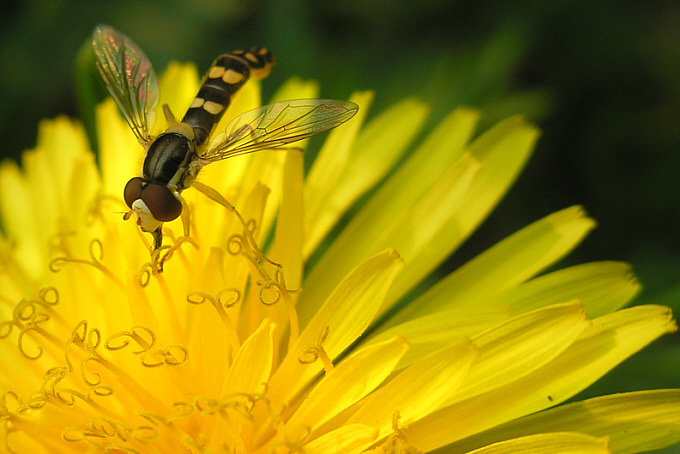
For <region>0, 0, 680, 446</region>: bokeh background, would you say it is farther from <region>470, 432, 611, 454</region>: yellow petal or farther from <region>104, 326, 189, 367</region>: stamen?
<region>104, 326, 189, 367</region>: stamen

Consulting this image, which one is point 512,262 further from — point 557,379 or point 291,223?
point 291,223

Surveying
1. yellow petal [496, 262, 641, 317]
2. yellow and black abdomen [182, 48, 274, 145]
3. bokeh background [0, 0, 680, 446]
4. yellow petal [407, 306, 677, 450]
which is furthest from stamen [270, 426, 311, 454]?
bokeh background [0, 0, 680, 446]

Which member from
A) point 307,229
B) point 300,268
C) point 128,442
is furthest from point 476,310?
point 128,442

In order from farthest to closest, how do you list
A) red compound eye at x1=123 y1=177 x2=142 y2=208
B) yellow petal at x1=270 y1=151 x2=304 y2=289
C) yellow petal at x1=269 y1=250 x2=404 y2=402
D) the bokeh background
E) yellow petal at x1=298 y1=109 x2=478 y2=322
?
the bokeh background < yellow petal at x1=298 y1=109 x2=478 y2=322 < yellow petal at x1=270 y1=151 x2=304 y2=289 < red compound eye at x1=123 y1=177 x2=142 y2=208 < yellow petal at x1=269 y1=250 x2=404 y2=402

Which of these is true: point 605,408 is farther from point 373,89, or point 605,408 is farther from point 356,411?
point 373,89

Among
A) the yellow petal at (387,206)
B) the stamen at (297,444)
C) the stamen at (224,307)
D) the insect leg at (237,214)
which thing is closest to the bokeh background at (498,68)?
the yellow petal at (387,206)

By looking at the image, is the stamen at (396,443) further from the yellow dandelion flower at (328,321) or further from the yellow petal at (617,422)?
the yellow petal at (617,422)
